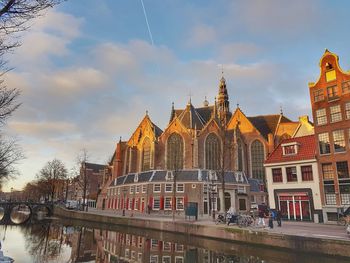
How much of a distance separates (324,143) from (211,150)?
83.7 ft

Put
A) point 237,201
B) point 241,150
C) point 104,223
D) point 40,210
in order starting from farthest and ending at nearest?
point 40,210
point 241,150
point 237,201
point 104,223

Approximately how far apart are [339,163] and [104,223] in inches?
1195

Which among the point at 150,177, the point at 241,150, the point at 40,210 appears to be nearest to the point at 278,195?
the point at 150,177

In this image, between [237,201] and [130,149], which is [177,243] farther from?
[130,149]

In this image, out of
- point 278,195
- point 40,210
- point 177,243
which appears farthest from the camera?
point 40,210

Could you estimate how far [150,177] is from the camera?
153 ft

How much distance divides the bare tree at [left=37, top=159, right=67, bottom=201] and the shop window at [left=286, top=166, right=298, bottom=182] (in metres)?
58.7

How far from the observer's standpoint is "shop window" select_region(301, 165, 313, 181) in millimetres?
30145

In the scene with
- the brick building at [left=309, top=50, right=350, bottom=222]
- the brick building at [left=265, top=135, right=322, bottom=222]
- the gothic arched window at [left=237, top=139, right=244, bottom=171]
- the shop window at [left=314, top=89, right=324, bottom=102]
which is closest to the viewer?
the brick building at [left=309, top=50, right=350, bottom=222]

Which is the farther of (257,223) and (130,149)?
(130,149)

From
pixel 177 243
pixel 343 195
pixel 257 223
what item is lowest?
pixel 177 243

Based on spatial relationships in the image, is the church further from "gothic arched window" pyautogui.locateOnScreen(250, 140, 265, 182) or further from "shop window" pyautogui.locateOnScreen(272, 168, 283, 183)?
"shop window" pyautogui.locateOnScreen(272, 168, 283, 183)

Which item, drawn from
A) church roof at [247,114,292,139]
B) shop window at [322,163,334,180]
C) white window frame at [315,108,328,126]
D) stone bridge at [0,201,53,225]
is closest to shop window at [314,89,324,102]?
white window frame at [315,108,328,126]

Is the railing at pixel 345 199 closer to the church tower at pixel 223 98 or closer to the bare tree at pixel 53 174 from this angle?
the church tower at pixel 223 98
